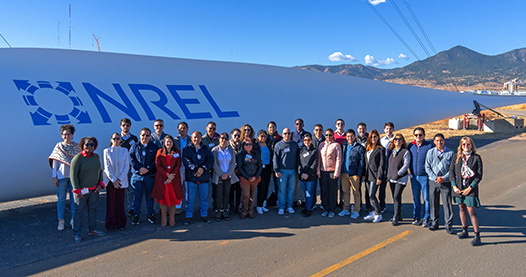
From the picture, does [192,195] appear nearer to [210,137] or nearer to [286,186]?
[210,137]

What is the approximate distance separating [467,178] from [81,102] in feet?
Answer: 24.4

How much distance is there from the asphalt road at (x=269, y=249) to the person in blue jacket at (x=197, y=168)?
345 millimetres

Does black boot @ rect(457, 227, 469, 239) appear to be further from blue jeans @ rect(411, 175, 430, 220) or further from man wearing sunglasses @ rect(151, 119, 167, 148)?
man wearing sunglasses @ rect(151, 119, 167, 148)

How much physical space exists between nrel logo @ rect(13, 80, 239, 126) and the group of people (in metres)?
0.69

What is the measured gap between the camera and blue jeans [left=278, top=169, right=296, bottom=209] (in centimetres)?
743

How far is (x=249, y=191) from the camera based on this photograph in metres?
7.19

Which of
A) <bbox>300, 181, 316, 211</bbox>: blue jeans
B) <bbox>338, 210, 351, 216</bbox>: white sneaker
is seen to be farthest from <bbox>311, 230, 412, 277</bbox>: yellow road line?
<bbox>300, 181, 316, 211</bbox>: blue jeans

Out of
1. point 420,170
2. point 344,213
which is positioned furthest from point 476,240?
point 344,213

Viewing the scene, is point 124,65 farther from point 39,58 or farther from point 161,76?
point 39,58

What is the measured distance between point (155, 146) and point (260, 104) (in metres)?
4.33

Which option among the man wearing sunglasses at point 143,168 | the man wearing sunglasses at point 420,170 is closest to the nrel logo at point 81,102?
the man wearing sunglasses at point 143,168

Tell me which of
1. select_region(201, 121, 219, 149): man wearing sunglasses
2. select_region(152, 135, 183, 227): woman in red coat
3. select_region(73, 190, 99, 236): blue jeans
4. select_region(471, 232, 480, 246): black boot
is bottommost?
select_region(471, 232, 480, 246): black boot

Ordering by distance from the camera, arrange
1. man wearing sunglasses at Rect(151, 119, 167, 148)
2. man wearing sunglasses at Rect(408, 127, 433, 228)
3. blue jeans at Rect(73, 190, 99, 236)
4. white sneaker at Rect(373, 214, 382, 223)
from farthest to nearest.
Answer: man wearing sunglasses at Rect(151, 119, 167, 148) → white sneaker at Rect(373, 214, 382, 223) → man wearing sunglasses at Rect(408, 127, 433, 228) → blue jeans at Rect(73, 190, 99, 236)

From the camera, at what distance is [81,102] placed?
7.68m
